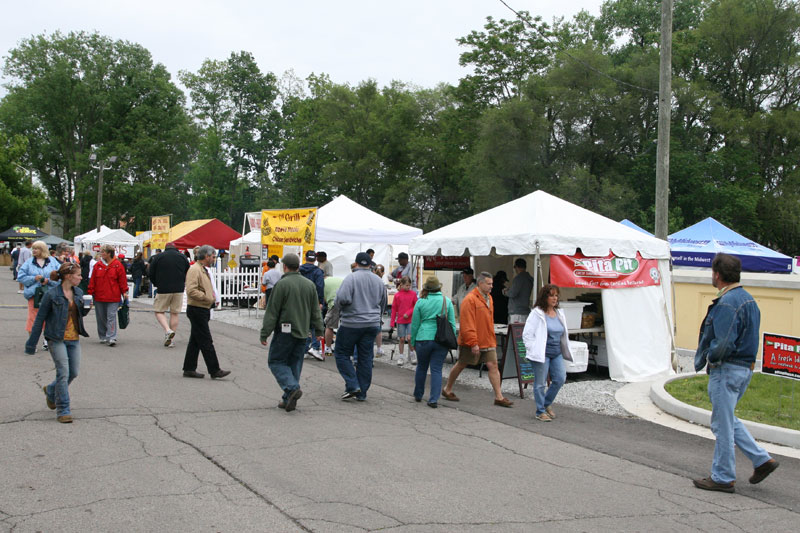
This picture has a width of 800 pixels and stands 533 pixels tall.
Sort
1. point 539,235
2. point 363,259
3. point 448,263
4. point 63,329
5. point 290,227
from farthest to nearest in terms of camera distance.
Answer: point 290,227 → point 448,263 → point 539,235 → point 363,259 → point 63,329

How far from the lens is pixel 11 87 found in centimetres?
5672

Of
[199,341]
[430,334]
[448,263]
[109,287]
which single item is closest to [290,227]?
[448,263]

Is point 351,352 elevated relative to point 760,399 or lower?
elevated

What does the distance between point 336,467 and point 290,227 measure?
1286cm

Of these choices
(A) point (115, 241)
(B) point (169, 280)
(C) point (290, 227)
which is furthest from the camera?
(A) point (115, 241)

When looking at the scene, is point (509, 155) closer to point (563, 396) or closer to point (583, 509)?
point (563, 396)

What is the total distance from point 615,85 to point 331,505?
1305 inches

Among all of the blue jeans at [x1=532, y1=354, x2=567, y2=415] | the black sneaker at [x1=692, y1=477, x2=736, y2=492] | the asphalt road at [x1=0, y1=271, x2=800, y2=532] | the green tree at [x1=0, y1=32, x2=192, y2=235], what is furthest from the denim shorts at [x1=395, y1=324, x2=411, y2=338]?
the green tree at [x1=0, y1=32, x2=192, y2=235]

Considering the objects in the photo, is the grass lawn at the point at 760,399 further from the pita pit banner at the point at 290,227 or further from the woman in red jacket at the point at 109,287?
the pita pit banner at the point at 290,227

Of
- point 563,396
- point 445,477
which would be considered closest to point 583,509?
point 445,477

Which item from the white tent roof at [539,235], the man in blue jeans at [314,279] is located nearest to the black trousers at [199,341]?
the man in blue jeans at [314,279]

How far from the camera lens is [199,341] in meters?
9.39

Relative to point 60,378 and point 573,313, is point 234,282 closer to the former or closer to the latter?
point 573,313

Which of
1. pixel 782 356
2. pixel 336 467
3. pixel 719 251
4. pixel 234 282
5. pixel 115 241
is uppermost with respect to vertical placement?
pixel 115 241
